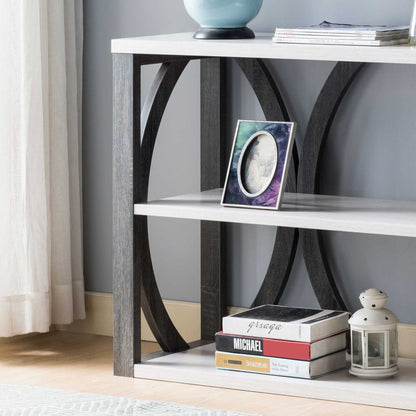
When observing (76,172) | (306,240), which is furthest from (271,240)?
(76,172)

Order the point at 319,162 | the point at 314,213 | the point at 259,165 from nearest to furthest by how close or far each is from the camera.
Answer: the point at 314,213 → the point at 259,165 → the point at 319,162

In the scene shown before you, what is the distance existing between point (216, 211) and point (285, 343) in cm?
33

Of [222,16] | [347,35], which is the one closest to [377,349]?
[347,35]

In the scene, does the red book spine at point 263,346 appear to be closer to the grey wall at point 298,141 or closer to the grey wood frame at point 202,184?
the grey wood frame at point 202,184

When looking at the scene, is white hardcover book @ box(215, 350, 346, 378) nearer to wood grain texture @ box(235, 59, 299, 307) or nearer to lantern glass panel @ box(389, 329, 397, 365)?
lantern glass panel @ box(389, 329, 397, 365)

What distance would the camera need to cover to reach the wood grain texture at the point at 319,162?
250cm

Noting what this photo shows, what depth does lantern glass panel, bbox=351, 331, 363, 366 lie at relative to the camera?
2.30 meters

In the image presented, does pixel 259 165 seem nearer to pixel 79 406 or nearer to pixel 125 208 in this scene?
pixel 125 208

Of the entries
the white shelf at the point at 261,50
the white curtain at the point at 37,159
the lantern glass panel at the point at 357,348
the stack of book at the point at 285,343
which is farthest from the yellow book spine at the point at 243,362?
the white shelf at the point at 261,50

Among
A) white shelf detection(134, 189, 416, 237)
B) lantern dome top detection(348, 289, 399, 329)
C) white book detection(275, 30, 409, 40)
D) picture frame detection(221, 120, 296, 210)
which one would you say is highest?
white book detection(275, 30, 409, 40)

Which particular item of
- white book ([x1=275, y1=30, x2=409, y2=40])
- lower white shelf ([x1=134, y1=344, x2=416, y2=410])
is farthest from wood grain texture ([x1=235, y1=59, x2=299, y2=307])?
white book ([x1=275, y1=30, x2=409, y2=40])

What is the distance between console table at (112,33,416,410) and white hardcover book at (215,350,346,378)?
0.8 inches

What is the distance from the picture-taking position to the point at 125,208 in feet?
7.87

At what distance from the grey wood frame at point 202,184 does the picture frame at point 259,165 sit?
0.59 ft
